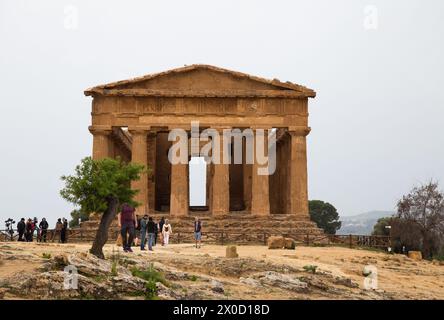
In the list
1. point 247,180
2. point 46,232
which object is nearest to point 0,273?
point 46,232

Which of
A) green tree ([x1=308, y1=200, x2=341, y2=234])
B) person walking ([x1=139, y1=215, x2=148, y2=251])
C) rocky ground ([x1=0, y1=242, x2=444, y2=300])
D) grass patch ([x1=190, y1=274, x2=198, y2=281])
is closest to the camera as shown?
rocky ground ([x1=0, y1=242, x2=444, y2=300])

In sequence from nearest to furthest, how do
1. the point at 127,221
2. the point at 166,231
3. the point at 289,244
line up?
1. the point at 127,221
2. the point at 166,231
3. the point at 289,244

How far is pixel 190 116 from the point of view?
4634 centimetres

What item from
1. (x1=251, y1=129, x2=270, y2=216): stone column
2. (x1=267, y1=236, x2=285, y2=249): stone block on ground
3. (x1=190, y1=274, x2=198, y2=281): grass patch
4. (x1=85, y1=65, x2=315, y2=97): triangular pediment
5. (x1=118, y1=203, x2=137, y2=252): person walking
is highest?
(x1=85, y1=65, x2=315, y2=97): triangular pediment

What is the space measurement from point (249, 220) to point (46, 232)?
42.9 feet

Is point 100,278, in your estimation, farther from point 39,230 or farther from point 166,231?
point 39,230

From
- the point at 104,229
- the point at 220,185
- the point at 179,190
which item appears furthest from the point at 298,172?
the point at 104,229

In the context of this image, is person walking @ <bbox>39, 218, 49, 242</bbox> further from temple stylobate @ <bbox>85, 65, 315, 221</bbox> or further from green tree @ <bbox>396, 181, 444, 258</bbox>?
green tree @ <bbox>396, 181, 444, 258</bbox>

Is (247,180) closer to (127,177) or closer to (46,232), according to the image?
(46,232)

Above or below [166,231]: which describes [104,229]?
above

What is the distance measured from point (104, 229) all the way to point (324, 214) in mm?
81457

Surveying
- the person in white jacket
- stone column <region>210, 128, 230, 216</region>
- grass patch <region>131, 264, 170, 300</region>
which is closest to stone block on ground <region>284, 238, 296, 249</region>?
the person in white jacket

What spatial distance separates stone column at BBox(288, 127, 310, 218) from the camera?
4581 centimetres

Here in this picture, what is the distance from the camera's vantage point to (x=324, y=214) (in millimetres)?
102000
